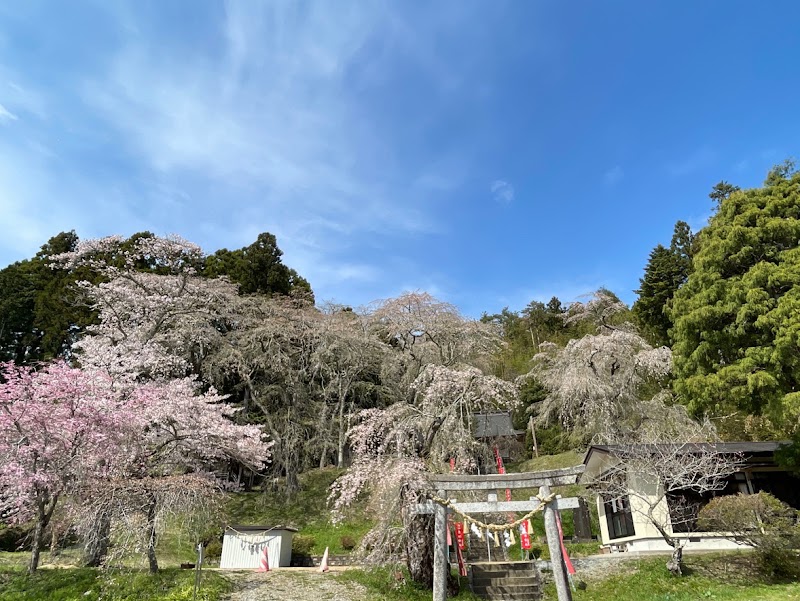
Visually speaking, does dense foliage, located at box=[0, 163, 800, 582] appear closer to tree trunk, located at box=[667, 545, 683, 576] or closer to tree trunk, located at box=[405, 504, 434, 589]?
tree trunk, located at box=[405, 504, 434, 589]

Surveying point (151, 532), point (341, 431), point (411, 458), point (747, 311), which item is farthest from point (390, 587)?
point (341, 431)

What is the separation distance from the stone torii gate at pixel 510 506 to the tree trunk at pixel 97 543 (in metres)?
8.43

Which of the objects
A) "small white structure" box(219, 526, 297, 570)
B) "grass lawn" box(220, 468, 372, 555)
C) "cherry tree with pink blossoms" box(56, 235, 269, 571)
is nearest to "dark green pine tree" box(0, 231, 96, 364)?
"cherry tree with pink blossoms" box(56, 235, 269, 571)

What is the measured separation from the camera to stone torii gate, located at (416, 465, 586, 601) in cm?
884

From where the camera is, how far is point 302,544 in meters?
17.4

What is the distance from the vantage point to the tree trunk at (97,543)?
478 inches

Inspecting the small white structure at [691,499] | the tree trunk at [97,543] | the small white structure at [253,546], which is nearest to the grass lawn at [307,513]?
the small white structure at [253,546]

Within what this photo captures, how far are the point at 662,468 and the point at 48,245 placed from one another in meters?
34.4

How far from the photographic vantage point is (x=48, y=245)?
97.1 ft

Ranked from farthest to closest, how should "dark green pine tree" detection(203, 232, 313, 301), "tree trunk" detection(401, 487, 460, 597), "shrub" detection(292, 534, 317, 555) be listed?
"dark green pine tree" detection(203, 232, 313, 301) → "shrub" detection(292, 534, 317, 555) → "tree trunk" detection(401, 487, 460, 597)

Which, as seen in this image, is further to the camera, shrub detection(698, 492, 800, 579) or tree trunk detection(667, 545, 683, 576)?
tree trunk detection(667, 545, 683, 576)

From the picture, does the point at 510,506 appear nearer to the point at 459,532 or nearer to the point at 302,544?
the point at 459,532

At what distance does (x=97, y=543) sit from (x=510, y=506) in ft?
37.6

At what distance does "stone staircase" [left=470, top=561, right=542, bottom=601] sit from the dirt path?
10.8 ft
